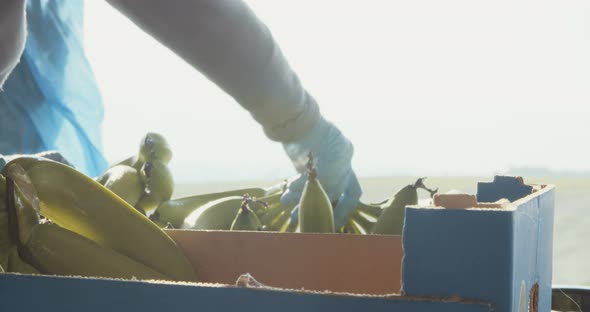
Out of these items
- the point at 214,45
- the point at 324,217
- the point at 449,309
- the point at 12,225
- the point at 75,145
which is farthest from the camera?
the point at 75,145

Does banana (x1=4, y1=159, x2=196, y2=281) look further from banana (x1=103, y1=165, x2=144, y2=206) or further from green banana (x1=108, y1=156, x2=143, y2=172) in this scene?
green banana (x1=108, y1=156, x2=143, y2=172)

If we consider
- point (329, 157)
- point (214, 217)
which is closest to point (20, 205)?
point (214, 217)

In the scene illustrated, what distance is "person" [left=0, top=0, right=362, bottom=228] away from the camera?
1.24 metres

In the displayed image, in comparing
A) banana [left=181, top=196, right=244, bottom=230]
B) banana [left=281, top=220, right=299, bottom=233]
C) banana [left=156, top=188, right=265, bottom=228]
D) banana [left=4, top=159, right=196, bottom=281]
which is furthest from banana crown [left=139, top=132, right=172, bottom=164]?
banana [left=4, top=159, right=196, bottom=281]

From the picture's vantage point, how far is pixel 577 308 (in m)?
1.03

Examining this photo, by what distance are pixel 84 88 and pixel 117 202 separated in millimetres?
1980

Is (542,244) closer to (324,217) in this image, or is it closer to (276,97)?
(324,217)

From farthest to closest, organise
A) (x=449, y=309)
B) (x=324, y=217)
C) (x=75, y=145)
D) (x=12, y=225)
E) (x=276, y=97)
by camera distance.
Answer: (x=75, y=145)
(x=276, y=97)
(x=324, y=217)
(x=12, y=225)
(x=449, y=309)

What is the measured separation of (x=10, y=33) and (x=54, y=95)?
4.99 ft

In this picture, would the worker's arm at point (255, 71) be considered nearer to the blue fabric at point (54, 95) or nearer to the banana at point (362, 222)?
the banana at point (362, 222)

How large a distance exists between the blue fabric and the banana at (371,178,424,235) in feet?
5.07

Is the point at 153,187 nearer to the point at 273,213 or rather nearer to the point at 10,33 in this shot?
the point at 273,213

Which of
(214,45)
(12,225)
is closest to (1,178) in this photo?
(12,225)

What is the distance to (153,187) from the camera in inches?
51.8
